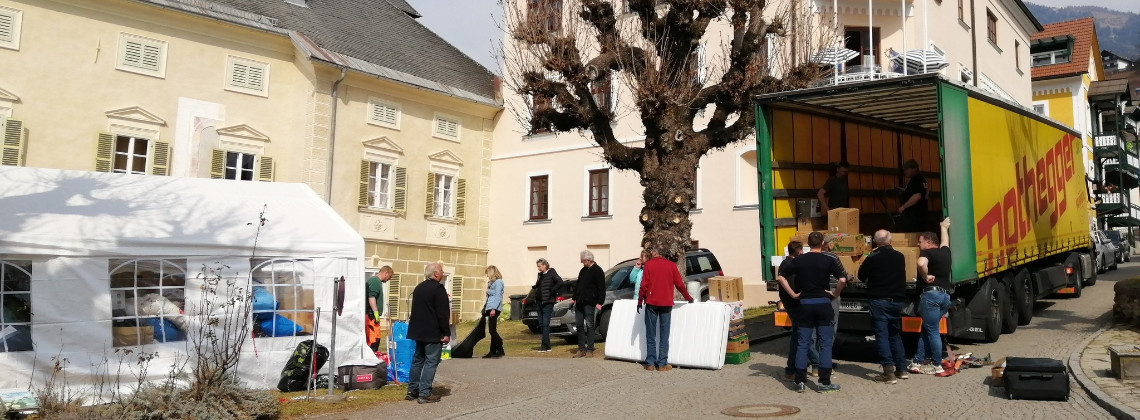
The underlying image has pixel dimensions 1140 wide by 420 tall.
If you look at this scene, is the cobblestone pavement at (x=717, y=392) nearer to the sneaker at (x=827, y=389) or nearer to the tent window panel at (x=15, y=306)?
the sneaker at (x=827, y=389)

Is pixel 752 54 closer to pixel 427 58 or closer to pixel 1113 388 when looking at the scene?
pixel 1113 388

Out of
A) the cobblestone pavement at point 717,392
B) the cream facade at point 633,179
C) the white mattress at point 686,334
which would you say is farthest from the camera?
the cream facade at point 633,179

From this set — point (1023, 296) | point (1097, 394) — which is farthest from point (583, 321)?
point (1097, 394)

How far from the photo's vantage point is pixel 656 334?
11.6 metres

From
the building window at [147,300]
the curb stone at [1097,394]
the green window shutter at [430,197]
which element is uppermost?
the green window shutter at [430,197]

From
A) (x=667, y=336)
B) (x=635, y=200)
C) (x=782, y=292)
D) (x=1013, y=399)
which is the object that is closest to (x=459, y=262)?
(x=635, y=200)

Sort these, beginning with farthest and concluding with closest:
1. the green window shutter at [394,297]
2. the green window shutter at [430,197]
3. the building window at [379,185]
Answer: the green window shutter at [430,197]
the building window at [379,185]
the green window shutter at [394,297]

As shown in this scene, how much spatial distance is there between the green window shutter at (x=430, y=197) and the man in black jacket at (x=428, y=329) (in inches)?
683

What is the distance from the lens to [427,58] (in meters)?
29.2

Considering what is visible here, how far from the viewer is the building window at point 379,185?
25656 mm

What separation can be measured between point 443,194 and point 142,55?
960cm

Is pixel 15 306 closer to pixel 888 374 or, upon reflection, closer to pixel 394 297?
pixel 888 374

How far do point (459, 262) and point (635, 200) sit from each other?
6.19 m

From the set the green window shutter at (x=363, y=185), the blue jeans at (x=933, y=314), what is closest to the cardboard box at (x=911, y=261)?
the blue jeans at (x=933, y=314)
